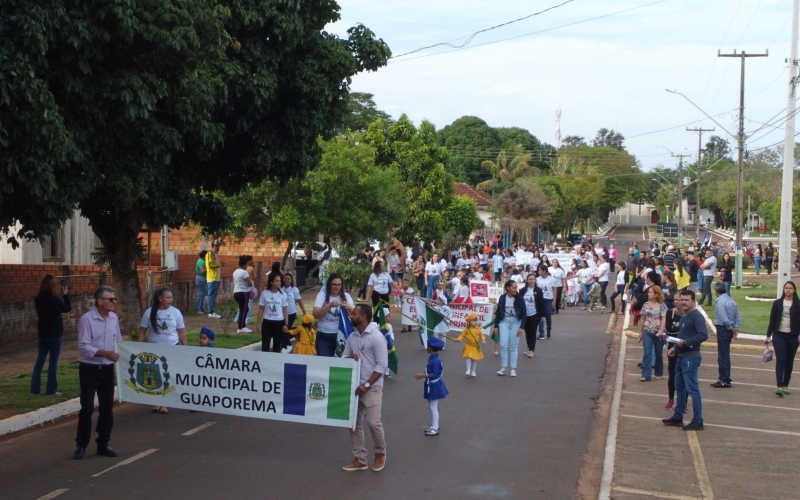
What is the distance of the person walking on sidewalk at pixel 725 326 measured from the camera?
46.2 feet

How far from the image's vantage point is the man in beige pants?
8695mm

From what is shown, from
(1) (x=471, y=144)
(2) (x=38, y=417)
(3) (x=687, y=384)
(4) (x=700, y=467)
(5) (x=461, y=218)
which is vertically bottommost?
(4) (x=700, y=467)

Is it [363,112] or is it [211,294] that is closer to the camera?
[211,294]

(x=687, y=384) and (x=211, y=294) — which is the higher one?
(x=211, y=294)

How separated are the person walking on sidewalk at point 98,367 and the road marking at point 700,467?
5.88 m

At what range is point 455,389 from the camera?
13.6 m

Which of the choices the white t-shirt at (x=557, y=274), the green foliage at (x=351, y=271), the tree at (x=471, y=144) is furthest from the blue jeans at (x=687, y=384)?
the tree at (x=471, y=144)

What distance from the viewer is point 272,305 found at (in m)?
14.4

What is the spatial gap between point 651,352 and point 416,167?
30.9 meters

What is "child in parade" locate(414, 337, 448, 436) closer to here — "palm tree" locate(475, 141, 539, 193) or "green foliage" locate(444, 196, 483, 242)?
"green foliage" locate(444, 196, 483, 242)

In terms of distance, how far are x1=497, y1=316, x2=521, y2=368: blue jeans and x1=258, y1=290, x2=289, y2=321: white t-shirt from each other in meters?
3.75

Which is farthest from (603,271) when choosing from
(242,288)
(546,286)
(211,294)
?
(242,288)

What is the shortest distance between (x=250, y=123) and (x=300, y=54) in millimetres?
1383

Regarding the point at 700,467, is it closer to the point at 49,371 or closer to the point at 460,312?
the point at 49,371
